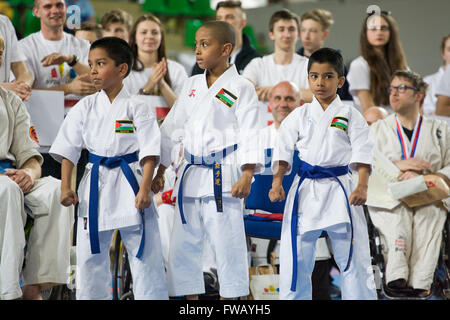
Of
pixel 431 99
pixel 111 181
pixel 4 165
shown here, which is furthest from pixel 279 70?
pixel 431 99

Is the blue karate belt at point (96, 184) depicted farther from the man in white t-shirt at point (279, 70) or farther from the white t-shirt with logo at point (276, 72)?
the white t-shirt with logo at point (276, 72)

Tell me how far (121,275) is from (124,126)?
79cm

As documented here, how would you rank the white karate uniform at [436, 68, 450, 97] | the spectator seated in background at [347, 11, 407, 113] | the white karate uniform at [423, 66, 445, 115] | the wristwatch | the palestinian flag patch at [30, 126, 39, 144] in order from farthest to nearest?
the white karate uniform at [423, 66, 445, 115]
the white karate uniform at [436, 68, 450, 97]
the spectator seated in background at [347, 11, 407, 113]
the wristwatch
the palestinian flag patch at [30, 126, 39, 144]

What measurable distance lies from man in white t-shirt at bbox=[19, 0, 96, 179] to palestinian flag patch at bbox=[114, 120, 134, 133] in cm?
77

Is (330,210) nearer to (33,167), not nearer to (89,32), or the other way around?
(33,167)

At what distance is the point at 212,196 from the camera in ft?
8.95

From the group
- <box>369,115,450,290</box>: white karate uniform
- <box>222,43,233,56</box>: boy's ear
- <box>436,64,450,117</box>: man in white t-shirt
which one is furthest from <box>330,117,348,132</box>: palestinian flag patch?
<box>436,64,450,117</box>: man in white t-shirt

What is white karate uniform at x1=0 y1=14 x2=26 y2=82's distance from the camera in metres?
3.42

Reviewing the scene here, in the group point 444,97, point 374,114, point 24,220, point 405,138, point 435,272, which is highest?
point 444,97

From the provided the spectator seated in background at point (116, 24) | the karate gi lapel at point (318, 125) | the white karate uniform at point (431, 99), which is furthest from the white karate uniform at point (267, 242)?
the white karate uniform at point (431, 99)

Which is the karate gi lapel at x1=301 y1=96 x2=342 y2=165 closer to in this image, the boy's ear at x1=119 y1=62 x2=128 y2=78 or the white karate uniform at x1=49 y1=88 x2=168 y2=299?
the white karate uniform at x1=49 y1=88 x2=168 y2=299

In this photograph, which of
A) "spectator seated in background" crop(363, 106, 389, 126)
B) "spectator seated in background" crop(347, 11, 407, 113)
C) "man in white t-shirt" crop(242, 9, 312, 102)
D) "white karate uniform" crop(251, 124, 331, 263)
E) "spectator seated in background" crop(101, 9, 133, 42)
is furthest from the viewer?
"spectator seated in background" crop(101, 9, 133, 42)

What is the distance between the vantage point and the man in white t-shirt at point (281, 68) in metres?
3.53

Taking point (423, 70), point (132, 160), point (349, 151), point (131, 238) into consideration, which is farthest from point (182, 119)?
point (423, 70)
